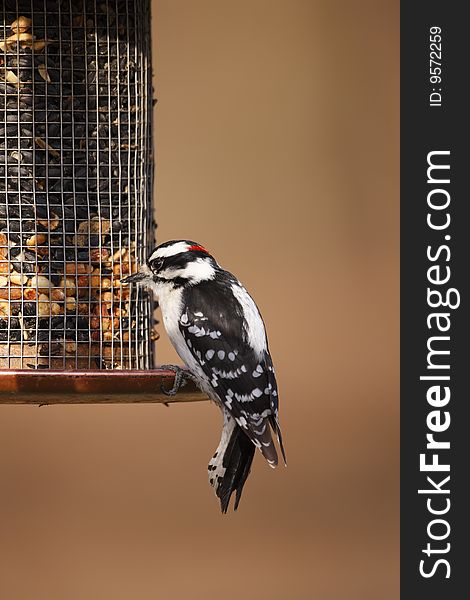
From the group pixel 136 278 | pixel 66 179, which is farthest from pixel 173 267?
pixel 66 179

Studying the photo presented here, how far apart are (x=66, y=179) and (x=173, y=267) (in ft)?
1.55

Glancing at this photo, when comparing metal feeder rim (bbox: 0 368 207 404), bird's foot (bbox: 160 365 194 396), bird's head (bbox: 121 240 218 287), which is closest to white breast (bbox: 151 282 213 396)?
bird's head (bbox: 121 240 218 287)

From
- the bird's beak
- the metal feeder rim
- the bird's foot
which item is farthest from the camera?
the bird's beak

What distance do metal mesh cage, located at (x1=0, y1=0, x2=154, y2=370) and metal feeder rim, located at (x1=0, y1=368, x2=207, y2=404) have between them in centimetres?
52

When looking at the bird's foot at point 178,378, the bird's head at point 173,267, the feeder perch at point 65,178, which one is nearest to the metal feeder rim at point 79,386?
the bird's foot at point 178,378

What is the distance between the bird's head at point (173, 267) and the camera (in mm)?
4668

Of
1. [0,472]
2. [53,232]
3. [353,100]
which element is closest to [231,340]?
[53,232]

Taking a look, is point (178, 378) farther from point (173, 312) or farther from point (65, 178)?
point (65, 178)

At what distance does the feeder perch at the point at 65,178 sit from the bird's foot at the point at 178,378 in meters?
0.12

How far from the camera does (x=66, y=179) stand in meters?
4.69

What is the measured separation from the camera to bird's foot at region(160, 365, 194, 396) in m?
4.27

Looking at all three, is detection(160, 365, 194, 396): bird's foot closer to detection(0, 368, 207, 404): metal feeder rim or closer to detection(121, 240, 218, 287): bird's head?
detection(0, 368, 207, 404): metal feeder rim

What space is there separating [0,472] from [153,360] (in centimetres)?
342

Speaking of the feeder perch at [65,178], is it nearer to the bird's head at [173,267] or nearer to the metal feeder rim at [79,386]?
the bird's head at [173,267]
